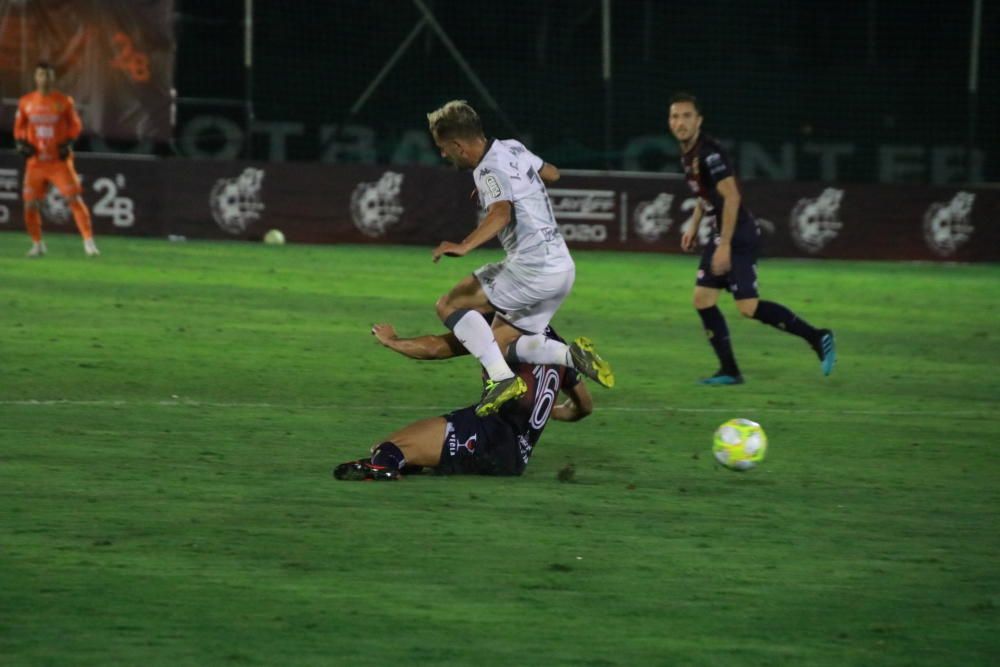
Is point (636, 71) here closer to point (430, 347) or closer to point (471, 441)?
point (430, 347)

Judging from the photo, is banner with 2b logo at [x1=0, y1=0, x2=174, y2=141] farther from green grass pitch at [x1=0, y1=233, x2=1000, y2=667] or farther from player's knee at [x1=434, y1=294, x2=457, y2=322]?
player's knee at [x1=434, y1=294, x2=457, y2=322]

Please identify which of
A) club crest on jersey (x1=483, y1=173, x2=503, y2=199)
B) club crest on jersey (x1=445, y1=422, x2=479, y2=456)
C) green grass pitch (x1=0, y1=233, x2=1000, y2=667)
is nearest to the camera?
green grass pitch (x1=0, y1=233, x2=1000, y2=667)

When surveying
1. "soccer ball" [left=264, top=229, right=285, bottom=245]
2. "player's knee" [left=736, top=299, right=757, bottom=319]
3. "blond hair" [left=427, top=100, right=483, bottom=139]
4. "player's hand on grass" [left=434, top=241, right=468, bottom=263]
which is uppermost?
"blond hair" [left=427, top=100, right=483, bottom=139]

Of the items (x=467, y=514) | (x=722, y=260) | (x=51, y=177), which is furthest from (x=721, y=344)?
(x=51, y=177)

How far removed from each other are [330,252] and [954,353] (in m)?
11.9

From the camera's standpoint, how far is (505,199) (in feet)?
26.8

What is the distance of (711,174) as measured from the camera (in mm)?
11633

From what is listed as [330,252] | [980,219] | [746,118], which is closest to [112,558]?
[330,252]

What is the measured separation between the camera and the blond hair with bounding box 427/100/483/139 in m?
8.03

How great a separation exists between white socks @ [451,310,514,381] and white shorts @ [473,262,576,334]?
215mm

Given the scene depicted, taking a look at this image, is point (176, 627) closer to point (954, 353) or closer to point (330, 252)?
point (954, 353)

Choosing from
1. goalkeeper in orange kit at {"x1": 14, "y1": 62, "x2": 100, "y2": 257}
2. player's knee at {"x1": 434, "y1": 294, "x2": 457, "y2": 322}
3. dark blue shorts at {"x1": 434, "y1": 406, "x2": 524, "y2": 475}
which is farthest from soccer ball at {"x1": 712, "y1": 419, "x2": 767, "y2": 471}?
goalkeeper in orange kit at {"x1": 14, "y1": 62, "x2": 100, "y2": 257}

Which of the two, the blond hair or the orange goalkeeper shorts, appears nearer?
the blond hair

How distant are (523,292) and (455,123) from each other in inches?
38.4
